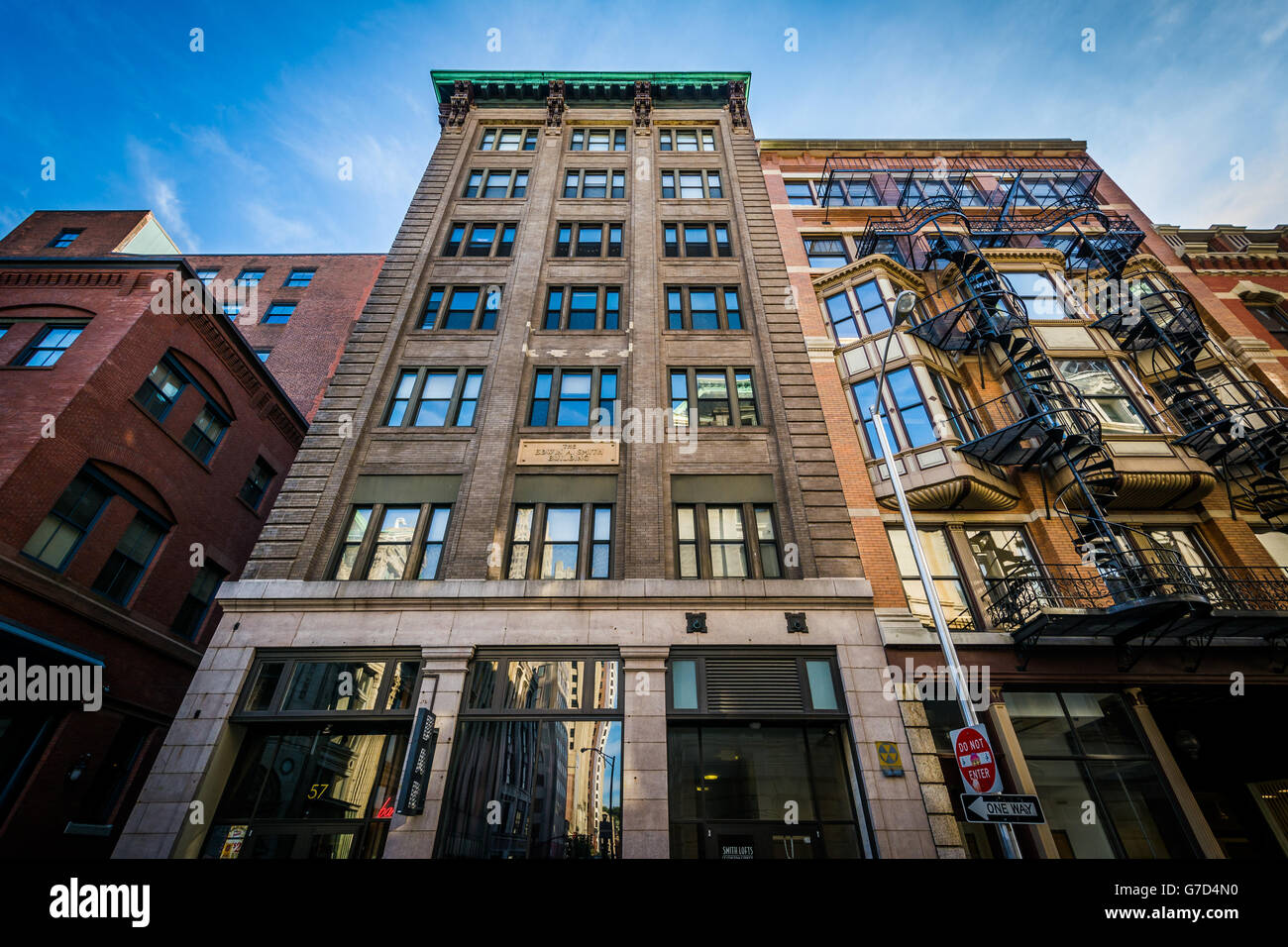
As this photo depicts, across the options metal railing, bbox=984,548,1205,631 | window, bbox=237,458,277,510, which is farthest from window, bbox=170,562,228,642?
metal railing, bbox=984,548,1205,631

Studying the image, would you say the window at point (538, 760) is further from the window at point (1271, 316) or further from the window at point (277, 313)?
the window at point (277, 313)

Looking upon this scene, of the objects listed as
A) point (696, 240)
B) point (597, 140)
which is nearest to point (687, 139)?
point (597, 140)

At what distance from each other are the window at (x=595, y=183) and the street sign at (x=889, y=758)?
64.2 feet

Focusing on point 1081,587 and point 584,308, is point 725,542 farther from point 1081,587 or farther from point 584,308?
point 584,308

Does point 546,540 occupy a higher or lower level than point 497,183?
lower

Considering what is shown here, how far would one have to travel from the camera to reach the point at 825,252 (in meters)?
20.0

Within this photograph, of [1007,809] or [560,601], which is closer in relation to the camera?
[1007,809]

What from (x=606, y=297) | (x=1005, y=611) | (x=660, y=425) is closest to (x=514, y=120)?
(x=606, y=297)

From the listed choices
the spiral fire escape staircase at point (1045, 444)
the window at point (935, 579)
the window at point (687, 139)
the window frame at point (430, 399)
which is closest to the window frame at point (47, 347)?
the window frame at point (430, 399)

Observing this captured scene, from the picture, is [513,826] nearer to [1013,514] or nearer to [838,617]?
[838,617]

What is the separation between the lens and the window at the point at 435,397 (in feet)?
49.0

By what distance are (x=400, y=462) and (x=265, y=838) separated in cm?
803

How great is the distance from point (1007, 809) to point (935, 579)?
6539 mm

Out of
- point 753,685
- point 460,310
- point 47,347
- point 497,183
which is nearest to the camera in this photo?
point 753,685
